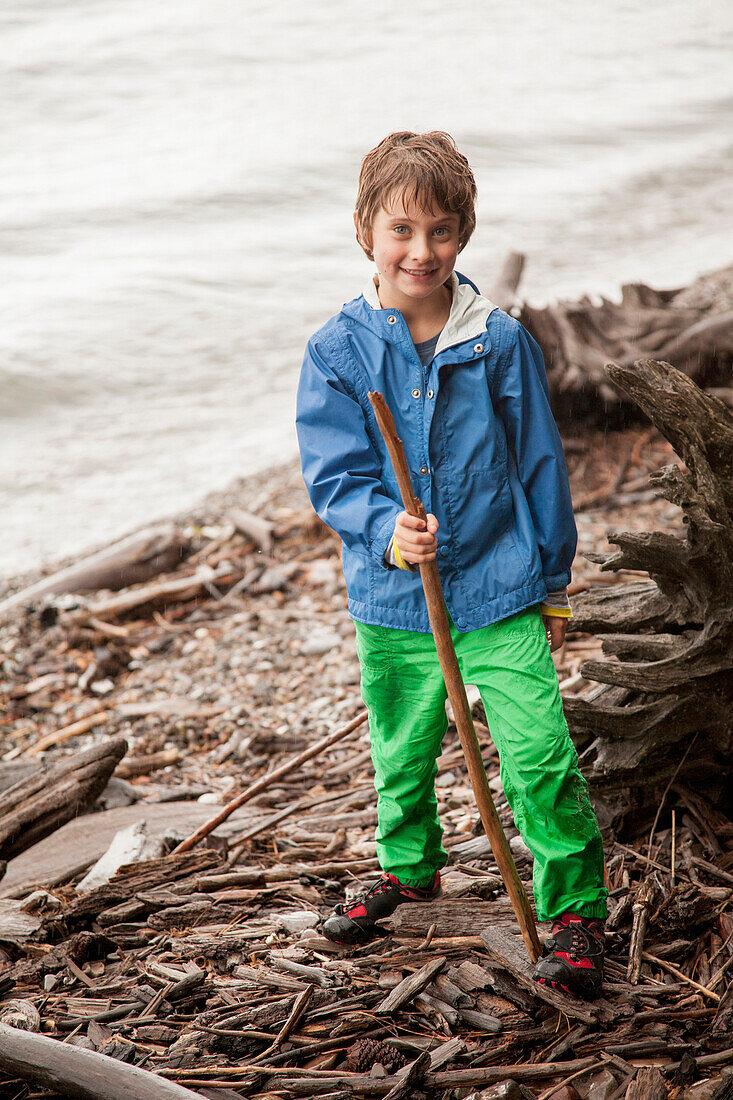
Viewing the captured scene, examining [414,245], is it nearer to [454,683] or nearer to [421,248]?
[421,248]

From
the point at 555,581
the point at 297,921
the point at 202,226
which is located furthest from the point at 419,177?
the point at 202,226

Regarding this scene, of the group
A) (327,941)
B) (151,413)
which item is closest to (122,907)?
(327,941)

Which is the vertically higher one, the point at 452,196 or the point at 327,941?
the point at 452,196

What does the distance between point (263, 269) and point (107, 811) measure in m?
11.9

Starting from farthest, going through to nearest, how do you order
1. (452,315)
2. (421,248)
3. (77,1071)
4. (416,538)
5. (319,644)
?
(319,644) → (452,315) → (421,248) → (416,538) → (77,1071)

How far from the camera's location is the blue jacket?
239 centimetres

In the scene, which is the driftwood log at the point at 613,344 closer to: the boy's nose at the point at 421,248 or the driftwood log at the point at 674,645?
the driftwood log at the point at 674,645

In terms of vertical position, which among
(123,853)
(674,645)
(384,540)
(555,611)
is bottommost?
(123,853)

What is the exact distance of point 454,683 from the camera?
7.44 ft

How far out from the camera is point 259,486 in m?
7.45

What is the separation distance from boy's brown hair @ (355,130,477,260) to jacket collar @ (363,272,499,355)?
0.11m

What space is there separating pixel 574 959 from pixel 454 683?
2.32 ft

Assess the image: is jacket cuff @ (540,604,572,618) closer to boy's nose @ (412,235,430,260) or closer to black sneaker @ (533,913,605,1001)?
black sneaker @ (533,913,605,1001)

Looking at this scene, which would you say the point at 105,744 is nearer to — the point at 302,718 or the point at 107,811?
the point at 107,811
